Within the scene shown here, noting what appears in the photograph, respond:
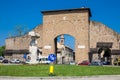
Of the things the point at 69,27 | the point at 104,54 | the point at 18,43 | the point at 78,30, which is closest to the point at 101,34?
the point at 78,30

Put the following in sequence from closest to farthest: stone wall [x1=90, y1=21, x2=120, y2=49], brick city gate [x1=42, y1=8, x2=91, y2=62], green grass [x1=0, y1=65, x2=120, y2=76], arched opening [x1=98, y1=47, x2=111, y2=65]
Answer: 1. green grass [x1=0, y1=65, x2=120, y2=76]
2. brick city gate [x1=42, y1=8, x2=91, y2=62]
3. stone wall [x1=90, y1=21, x2=120, y2=49]
4. arched opening [x1=98, y1=47, x2=111, y2=65]

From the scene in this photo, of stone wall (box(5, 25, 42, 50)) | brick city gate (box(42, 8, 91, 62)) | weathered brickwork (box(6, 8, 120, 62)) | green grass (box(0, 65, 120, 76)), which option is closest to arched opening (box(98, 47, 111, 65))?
weathered brickwork (box(6, 8, 120, 62))

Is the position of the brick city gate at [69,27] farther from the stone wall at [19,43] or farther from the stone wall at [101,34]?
the stone wall at [19,43]

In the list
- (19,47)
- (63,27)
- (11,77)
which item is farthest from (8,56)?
(11,77)

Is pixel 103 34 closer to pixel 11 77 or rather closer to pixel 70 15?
pixel 70 15

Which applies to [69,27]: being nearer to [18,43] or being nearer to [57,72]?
[18,43]

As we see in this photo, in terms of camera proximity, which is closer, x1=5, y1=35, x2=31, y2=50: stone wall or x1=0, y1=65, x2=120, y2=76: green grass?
x1=0, y1=65, x2=120, y2=76: green grass

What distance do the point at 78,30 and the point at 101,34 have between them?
4.32m

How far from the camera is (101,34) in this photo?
162 feet

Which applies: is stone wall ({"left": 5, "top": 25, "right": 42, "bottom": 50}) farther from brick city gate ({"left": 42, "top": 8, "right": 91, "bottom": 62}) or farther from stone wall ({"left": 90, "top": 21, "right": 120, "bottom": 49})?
stone wall ({"left": 90, "top": 21, "right": 120, "bottom": 49})

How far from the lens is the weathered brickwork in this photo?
4866 cm

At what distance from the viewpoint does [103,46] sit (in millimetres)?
48938

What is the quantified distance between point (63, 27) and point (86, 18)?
4594 millimetres

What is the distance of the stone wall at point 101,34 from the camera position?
48.8 metres
